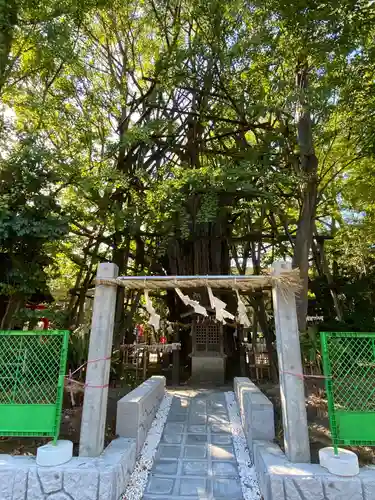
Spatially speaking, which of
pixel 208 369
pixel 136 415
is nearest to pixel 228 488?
pixel 136 415

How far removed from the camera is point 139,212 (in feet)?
26.1

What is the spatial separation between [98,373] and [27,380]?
2.80 ft

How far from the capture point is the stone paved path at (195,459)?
131 inches

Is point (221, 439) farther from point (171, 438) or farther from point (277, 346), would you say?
point (277, 346)

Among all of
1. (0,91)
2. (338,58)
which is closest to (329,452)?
(338,58)

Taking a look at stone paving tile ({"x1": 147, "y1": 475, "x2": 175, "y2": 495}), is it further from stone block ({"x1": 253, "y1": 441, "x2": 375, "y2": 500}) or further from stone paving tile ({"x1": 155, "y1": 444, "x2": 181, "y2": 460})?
stone block ({"x1": 253, "y1": 441, "x2": 375, "y2": 500})

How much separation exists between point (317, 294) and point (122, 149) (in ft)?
27.8

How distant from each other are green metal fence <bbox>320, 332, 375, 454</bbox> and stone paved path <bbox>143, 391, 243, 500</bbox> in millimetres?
1303

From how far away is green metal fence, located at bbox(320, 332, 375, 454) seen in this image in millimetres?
3041

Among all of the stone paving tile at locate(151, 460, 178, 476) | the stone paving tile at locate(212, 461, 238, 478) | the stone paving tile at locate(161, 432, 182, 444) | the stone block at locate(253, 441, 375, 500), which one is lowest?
the stone paving tile at locate(151, 460, 178, 476)

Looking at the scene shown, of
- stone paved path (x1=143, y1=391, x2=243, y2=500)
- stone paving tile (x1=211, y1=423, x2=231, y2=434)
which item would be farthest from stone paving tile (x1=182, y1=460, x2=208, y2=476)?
stone paving tile (x1=211, y1=423, x2=231, y2=434)

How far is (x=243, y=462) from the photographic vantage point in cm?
386

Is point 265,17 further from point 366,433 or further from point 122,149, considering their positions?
point 366,433

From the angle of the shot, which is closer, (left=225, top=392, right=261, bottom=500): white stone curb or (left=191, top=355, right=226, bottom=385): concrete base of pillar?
(left=225, top=392, right=261, bottom=500): white stone curb
